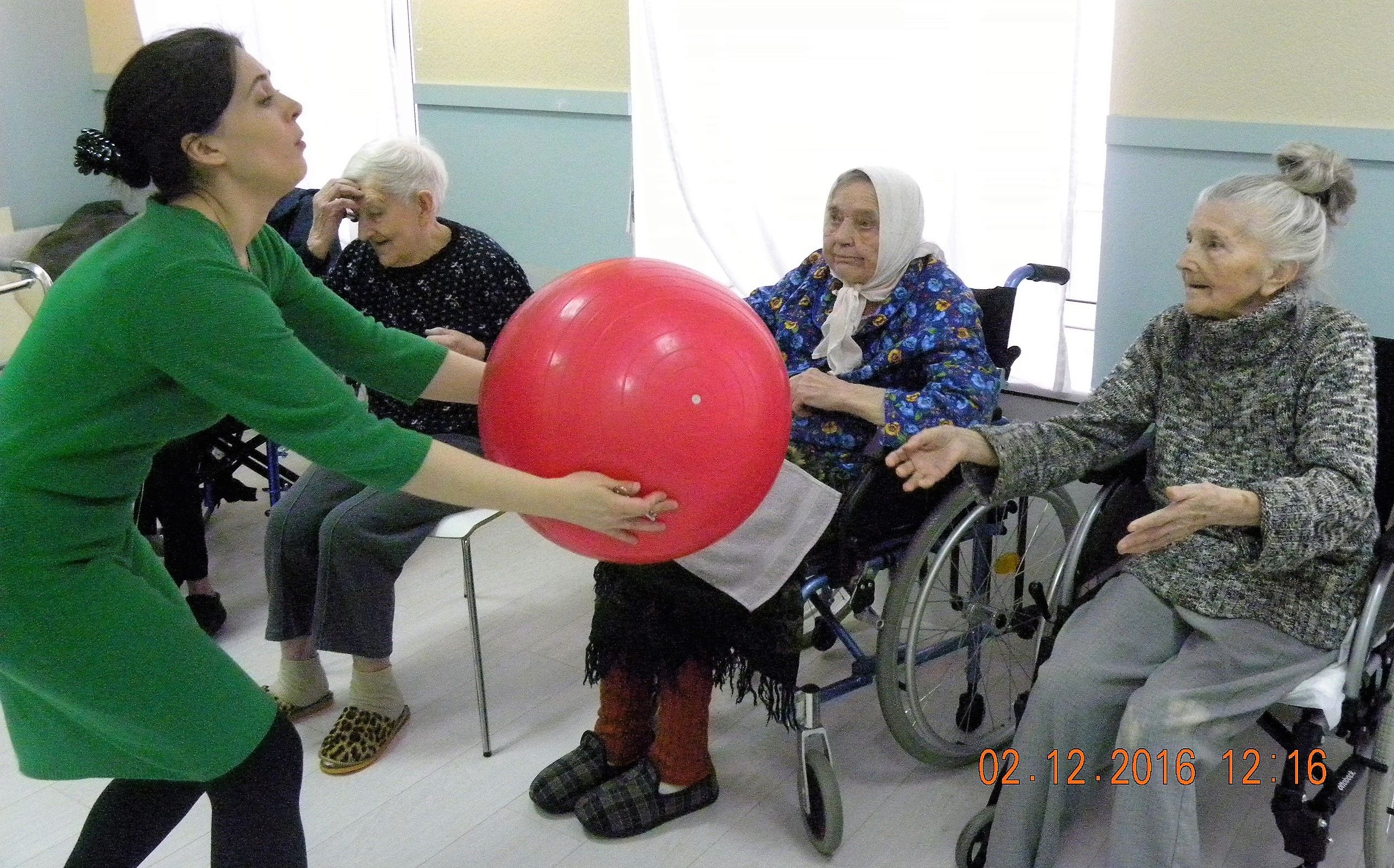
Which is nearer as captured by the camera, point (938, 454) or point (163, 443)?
point (163, 443)

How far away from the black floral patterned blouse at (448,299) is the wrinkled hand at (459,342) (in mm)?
74

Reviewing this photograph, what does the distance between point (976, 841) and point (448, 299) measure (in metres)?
1.44

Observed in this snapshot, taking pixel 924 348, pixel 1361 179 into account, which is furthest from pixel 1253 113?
pixel 924 348

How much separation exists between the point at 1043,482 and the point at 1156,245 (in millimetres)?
908

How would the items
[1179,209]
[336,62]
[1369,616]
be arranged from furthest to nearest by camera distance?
[336,62]
[1179,209]
[1369,616]

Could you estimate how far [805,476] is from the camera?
202 cm

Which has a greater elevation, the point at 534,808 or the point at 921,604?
the point at 921,604

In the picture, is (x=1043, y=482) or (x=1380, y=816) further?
(x=1043, y=482)

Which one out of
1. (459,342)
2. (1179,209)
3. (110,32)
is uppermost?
(110,32)

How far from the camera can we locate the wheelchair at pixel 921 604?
2.01 meters

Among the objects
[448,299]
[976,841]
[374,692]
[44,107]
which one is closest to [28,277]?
[448,299]

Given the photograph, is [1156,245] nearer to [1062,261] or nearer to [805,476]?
[1062,261]

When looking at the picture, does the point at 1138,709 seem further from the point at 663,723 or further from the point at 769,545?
the point at 663,723

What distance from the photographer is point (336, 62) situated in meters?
3.91
